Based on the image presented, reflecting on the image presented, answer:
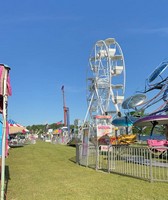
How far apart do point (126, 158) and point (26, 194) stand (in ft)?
13.6

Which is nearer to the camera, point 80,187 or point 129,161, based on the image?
point 80,187

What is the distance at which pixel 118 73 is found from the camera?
46844 millimetres

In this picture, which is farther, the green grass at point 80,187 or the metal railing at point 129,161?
the metal railing at point 129,161

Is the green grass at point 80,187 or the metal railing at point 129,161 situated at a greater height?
the metal railing at point 129,161

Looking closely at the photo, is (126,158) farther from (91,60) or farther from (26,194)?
(91,60)

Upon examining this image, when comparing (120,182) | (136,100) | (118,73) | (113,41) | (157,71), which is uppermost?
(113,41)

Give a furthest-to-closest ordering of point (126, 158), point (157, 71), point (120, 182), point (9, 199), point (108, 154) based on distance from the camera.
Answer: point (157, 71), point (108, 154), point (126, 158), point (120, 182), point (9, 199)

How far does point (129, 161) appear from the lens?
1039cm

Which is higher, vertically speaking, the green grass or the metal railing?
the metal railing

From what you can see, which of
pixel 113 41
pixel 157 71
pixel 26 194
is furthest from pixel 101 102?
pixel 26 194

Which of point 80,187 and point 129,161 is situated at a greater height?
point 129,161

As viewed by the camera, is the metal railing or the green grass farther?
the metal railing

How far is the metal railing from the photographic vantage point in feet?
31.8

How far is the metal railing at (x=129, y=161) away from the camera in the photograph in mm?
9695
